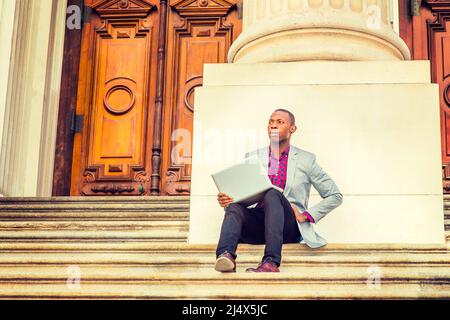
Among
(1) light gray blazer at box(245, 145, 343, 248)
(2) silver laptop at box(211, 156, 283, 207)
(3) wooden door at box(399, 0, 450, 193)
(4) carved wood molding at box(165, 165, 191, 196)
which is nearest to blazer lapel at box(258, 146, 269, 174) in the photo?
(1) light gray blazer at box(245, 145, 343, 248)

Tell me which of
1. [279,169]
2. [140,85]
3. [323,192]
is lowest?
[323,192]

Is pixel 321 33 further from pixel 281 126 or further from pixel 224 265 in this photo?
pixel 224 265

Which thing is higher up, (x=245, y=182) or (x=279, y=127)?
(x=279, y=127)

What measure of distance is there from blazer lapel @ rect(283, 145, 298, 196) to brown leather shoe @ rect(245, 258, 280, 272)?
1122mm

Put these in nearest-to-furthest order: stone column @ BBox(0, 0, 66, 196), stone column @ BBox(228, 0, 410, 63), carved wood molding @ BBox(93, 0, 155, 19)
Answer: stone column @ BBox(228, 0, 410, 63) < stone column @ BBox(0, 0, 66, 196) < carved wood molding @ BBox(93, 0, 155, 19)

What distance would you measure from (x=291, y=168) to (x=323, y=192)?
0.94ft

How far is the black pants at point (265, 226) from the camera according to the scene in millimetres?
6602

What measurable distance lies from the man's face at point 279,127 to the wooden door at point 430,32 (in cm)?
388

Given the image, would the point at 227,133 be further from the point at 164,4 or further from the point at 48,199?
the point at 164,4

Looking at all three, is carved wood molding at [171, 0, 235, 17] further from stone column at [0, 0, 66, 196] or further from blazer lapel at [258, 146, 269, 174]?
blazer lapel at [258, 146, 269, 174]

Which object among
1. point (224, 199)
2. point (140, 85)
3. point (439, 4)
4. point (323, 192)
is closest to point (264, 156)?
point (323, 192)

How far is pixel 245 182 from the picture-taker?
23.1 feet

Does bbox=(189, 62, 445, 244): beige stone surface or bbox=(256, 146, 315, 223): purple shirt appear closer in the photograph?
bbox=(256, 146, 315, 223): purple shirt

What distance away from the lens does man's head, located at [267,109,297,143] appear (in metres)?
7.71
